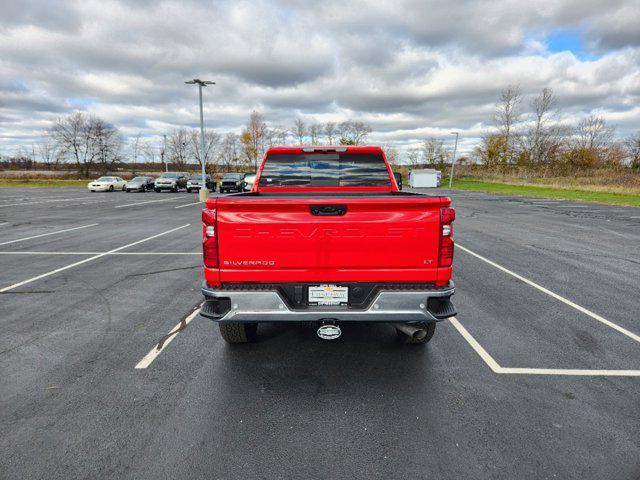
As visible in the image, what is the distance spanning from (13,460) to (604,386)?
4589 mm

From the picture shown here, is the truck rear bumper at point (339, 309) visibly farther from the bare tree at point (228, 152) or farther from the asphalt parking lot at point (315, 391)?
the bare tree at point (228, 152)

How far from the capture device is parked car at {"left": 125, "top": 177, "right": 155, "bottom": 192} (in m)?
35.0

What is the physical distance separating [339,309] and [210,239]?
3.93ft

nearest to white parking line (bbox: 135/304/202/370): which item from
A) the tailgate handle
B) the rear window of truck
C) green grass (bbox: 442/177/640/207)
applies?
the rear window of truck

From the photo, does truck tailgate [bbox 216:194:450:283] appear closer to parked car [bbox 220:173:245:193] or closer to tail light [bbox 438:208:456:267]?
tail light [bbox 438:208:456:267]

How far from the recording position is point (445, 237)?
9.47 ft

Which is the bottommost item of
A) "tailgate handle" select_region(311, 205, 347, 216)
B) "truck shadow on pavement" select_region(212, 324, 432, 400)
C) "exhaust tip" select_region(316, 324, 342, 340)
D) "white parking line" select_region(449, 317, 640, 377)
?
"white parking line" select_region(449, 317, 640, 377)

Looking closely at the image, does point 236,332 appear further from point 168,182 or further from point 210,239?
point 168,182

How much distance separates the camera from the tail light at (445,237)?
286cm

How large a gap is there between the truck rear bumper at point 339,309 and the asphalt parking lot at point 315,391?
2.25 ft

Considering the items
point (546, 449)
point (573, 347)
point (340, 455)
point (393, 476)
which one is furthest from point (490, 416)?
point (573, 347)

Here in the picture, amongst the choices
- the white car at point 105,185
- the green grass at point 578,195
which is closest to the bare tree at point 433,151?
the green grass at point 578,195

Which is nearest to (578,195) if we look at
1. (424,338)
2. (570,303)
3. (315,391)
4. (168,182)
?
(570,303)

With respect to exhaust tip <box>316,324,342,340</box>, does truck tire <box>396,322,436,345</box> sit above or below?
below
